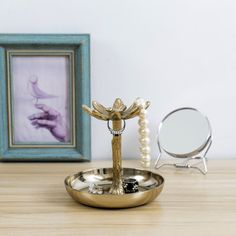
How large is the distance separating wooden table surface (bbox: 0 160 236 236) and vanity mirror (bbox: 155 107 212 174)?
0.08m

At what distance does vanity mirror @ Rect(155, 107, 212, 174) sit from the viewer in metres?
1.19

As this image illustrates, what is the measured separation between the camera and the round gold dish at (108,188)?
0.85 metres

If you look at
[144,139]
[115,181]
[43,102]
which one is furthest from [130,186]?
[43,102]

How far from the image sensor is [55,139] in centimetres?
127

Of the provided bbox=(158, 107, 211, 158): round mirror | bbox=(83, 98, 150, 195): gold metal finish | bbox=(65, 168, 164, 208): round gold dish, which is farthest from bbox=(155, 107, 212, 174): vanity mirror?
bbox=(83, 98, 150, 195): gold metal finish

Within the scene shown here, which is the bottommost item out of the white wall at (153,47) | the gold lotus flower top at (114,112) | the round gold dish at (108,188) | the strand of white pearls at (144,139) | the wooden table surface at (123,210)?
the wooden table surface at (123,210)

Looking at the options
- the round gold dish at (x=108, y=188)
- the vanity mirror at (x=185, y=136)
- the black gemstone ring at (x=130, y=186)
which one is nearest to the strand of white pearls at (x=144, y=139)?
the vanity mirror at (x=185, y=136)

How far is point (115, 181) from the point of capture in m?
0.94

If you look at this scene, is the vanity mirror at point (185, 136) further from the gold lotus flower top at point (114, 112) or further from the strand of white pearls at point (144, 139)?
the gold lotus flower top at point (114, 112)

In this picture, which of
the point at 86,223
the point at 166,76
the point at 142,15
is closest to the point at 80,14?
the point at 142,15

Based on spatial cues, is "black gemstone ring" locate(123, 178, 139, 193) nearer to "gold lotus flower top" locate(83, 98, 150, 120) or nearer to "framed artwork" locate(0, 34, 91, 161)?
"gold lotus flower top" locate(83, 98, 150, 120)

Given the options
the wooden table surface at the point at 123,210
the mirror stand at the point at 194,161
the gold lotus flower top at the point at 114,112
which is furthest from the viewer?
the mirror stand at the point at 194,161

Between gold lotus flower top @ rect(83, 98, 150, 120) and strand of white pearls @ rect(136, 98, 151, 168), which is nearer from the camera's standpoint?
gold lotus flower top @ rect(83, 98, 150, 120)

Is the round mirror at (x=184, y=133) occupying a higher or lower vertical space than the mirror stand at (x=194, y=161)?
higher
